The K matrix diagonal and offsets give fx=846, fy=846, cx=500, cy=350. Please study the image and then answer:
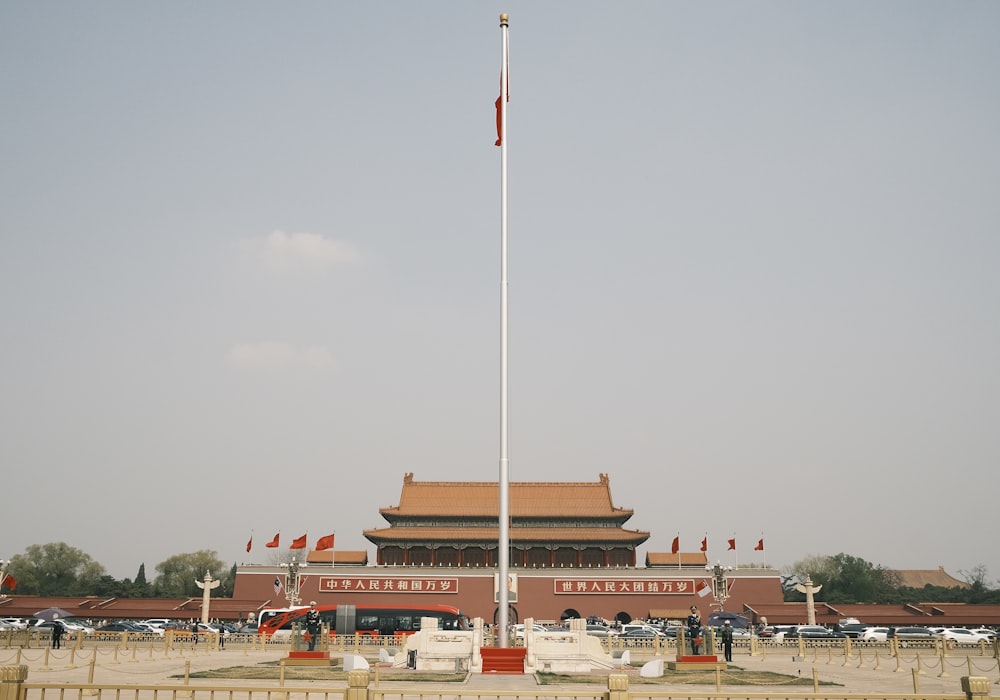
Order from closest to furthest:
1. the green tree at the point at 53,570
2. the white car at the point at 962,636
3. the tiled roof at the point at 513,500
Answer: the white car at the point at 962,636 → the tiled roof at the point at 513,500 → the green tree at the point at 53,570

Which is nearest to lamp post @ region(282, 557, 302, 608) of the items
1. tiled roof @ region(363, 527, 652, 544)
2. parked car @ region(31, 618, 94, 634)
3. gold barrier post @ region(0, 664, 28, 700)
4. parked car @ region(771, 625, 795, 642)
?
tiled roof @ region(363, 527, 652, 544)

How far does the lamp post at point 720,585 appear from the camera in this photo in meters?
49.8

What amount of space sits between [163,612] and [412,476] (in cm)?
1802

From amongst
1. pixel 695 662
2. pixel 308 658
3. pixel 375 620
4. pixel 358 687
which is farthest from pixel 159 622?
pixel 358 687

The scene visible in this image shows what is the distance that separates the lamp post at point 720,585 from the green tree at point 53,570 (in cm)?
5287

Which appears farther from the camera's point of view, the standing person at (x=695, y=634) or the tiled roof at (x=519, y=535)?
the tiled roof at (x=519, y=535)

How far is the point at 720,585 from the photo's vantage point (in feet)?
168

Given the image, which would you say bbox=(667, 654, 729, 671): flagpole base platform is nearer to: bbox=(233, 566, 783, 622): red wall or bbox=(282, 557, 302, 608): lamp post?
bbox=(233, 566, 783, 622): red wall

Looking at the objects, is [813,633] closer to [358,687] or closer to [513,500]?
[513,500]

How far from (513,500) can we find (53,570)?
158 feet

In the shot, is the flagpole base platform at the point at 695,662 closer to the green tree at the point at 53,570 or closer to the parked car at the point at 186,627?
the parked car at the point at 186,627

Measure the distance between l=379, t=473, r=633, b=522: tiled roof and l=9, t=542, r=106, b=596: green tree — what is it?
A: 3410 centimetres

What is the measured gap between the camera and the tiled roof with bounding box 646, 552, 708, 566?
184 ft

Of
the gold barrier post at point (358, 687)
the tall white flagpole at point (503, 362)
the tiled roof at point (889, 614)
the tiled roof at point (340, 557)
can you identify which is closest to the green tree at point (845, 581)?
the tiled roof at point (889, 614)
